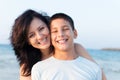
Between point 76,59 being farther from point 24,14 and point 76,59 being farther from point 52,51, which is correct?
point 24,14

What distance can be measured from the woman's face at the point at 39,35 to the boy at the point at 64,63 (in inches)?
5.9

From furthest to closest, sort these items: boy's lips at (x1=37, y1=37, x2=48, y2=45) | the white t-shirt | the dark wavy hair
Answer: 1. the dark wavy hair
2. boy's lips at (x1=37, y1=37, x2=48, y2=45)
3. the white t-shirt

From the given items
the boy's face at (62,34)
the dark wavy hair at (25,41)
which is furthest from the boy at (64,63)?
the dark wavy hair at (25,41)

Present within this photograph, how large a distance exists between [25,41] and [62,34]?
20.7 inches

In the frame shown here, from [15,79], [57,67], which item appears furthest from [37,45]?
[15,79]

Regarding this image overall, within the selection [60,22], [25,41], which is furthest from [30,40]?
[60,22]

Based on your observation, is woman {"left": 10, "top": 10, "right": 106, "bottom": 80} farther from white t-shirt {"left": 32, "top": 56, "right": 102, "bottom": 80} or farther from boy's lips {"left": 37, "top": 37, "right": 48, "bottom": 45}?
white t-shirt {"left": 32, "top": 56, "right": 102, "bottom": 80}

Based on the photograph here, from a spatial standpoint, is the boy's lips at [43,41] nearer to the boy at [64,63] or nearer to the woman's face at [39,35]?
the woman's face at [39,35]

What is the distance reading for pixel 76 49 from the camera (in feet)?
11.9

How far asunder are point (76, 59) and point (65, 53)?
0.37ft

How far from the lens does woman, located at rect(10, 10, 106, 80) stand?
352 cm

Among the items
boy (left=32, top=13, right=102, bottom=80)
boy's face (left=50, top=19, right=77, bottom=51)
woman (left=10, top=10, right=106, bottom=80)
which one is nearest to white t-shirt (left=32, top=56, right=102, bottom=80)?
boy (left=32, top=13, right=102, bottom=80)

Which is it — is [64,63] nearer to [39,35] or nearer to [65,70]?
[65,70]

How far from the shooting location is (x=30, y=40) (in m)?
3.56
